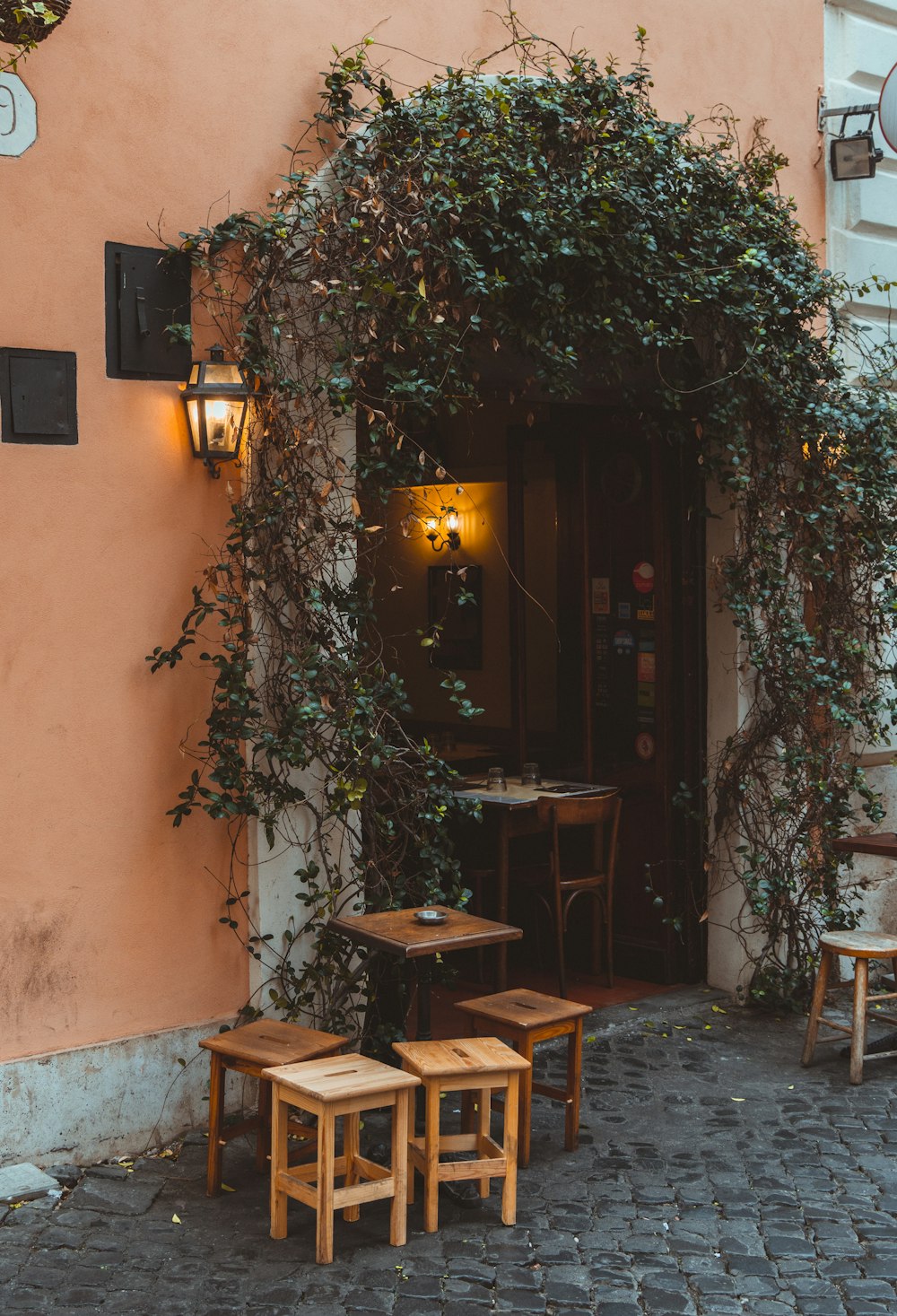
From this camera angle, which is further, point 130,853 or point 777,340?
point 777,340

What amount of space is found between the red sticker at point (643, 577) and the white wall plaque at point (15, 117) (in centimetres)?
353

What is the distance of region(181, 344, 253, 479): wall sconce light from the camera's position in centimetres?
489

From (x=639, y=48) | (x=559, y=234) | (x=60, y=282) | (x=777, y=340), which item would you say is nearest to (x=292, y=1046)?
(x=60, y=282)

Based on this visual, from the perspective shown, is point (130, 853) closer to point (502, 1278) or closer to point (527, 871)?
point (502, 1278)

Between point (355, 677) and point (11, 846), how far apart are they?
129 centimetres

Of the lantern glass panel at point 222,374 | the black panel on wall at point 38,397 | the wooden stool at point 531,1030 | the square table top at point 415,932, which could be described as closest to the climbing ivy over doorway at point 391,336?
the lantern glass panel at point 222,374

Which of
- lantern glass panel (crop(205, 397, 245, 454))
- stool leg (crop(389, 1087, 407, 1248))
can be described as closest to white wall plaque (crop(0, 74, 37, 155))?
lantern glass panel (crop(205, 397, 245, 454))

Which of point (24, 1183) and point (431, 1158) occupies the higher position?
point (431, 1158)

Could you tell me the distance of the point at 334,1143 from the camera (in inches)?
162

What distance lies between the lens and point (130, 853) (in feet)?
16.1

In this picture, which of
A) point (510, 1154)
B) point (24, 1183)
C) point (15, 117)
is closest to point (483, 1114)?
point (510, 1154)

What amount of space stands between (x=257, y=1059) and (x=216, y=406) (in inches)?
86.0

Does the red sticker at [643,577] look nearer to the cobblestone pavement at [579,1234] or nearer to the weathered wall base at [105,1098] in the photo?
the cobblestone pavement at [579,1234]

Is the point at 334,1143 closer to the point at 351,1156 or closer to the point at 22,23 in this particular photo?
the point at 351,1156
